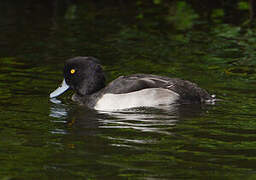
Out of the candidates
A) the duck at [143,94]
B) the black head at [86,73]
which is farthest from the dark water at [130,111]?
the black head at [86,73]

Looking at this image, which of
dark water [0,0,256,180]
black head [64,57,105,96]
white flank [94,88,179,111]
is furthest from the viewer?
black head [64,57,105,96]

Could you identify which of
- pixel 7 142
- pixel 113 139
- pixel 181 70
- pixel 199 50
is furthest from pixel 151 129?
pixel 199 50

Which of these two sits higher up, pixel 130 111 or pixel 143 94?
pixel 143 94

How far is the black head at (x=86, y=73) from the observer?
1109 centimetres

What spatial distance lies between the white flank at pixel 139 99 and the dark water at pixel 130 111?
21cm

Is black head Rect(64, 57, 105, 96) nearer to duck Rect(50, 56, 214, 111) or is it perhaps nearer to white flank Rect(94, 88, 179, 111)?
duck Rect(50, 56, 214, 111)

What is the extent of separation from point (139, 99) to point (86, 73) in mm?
1213

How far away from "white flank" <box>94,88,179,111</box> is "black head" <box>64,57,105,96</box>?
567 mm

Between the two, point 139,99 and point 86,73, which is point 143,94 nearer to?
point 139,99

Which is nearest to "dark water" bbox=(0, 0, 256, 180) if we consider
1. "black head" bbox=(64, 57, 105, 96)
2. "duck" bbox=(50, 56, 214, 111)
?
"duck" bbox=(50, 56, 214, 111)

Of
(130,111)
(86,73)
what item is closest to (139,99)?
(130,111)

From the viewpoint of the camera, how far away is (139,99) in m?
10.5

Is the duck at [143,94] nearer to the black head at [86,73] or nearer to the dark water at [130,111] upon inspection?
the black head at [86,73]

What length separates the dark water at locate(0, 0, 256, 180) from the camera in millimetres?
7242
